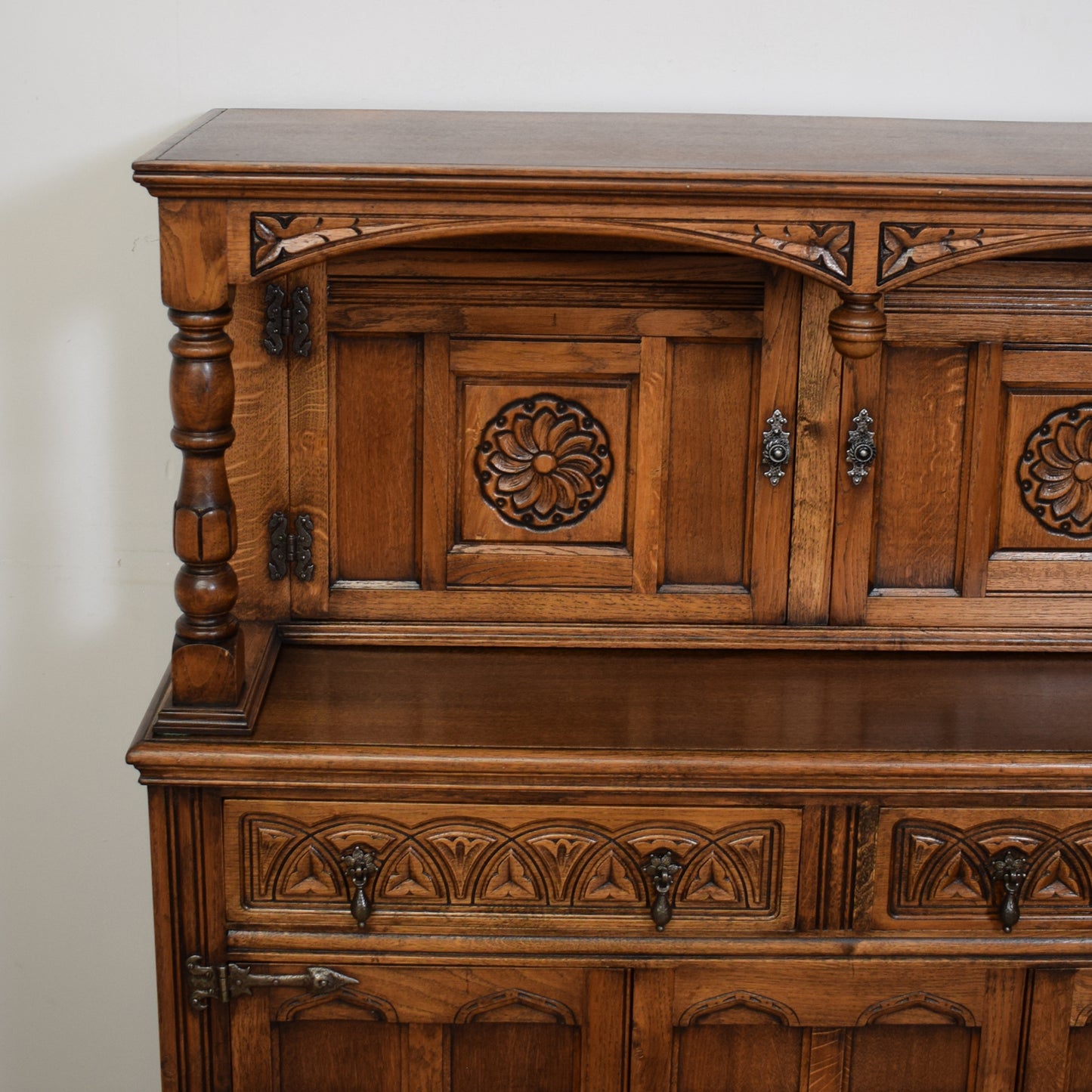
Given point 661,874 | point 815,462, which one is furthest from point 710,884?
point 815,462

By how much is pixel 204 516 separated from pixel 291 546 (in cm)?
39

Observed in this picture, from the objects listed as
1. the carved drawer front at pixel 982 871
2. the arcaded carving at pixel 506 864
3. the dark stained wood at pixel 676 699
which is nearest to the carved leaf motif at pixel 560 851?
the arcaded carving at pixel 506 864

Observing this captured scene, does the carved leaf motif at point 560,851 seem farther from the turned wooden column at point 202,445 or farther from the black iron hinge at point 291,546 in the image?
the black iron hinge at point 291,546

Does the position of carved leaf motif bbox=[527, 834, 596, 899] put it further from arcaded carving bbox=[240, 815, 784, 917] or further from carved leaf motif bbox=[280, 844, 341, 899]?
carved leaf motif bbox=[280, 844, 341, 899]

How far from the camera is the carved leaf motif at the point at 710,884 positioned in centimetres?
222

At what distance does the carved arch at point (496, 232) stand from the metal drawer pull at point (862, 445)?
48cm

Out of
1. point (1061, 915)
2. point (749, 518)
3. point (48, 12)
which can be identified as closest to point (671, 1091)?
point (1061, 915)

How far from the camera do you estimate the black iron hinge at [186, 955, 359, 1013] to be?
7.29 ft

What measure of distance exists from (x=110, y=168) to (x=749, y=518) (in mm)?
1201

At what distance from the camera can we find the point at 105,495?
2699 mm

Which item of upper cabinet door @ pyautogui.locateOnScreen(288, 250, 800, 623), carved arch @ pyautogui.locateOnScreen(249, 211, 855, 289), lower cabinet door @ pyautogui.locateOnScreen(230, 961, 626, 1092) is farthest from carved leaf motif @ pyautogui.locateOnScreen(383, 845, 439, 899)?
carved arch @ pyautogui.locateOnScreen(249, 211, 855, 289)

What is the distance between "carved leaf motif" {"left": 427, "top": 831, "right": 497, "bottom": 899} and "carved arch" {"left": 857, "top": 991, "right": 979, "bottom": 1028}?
62cm

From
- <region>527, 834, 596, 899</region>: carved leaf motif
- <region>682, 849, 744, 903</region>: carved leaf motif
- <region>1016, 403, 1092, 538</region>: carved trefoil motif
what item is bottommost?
<region>682, 849, 744, 903</region>: carved leaf motif

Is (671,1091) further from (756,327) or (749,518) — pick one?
(756,327)
